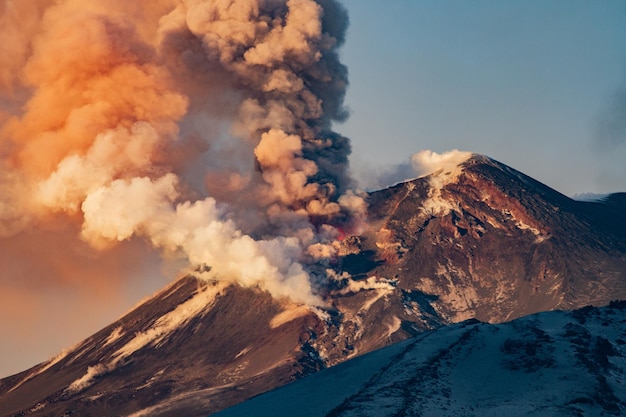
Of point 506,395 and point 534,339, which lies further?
point 534,339

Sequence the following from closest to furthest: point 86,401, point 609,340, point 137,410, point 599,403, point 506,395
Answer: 1. point 599,403
2. point 506,395
3. point 609,340
4. point 137,410
5. point 86,401

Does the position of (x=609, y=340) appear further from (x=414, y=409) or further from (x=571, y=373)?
(x=414, y=409)

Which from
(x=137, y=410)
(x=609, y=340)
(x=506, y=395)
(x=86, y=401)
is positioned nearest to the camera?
(x=506, y=395)

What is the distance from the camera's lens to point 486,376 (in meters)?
85.8

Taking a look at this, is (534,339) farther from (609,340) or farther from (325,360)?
(325,360)

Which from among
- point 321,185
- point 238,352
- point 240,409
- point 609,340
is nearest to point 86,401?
point 238,352

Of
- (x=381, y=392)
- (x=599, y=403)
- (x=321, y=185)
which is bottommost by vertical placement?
(x=599, y=403)

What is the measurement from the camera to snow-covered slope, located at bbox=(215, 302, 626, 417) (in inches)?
3083

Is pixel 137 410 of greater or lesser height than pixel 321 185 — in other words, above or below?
below

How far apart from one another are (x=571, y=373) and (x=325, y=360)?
113 m

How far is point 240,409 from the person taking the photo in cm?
8938

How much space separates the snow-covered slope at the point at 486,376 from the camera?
78312 mm

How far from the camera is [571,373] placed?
82250mm

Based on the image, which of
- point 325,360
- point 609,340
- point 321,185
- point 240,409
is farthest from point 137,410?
point 609,340
